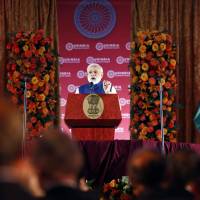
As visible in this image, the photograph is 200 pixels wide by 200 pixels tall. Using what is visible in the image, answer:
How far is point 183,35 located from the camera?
9.29 meters

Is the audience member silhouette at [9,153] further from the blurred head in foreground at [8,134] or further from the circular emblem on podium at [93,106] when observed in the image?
the circular emblem on podium at [93,106]

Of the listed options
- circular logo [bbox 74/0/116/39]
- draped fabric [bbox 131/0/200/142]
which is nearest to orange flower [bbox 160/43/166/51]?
draped fabric [bbox 131/0/200/142]

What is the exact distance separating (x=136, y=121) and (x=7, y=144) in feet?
22.2

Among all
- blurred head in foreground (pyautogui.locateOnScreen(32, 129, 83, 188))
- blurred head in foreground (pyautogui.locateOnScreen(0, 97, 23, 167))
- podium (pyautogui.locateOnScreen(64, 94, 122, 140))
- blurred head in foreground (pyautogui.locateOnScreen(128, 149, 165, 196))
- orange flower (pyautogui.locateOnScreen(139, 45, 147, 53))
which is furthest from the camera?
orange flower (pyautogui.locateOnScreen(139, 45, 147, 53))

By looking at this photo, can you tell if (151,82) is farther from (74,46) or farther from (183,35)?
A: (74,46)

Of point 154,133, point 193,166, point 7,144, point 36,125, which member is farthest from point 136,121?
point 7,144

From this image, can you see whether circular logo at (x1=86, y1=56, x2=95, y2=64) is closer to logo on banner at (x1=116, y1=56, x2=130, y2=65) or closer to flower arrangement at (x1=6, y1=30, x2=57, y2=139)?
logo on banner at (x1=116, y1=56, x2=130, y2=65)

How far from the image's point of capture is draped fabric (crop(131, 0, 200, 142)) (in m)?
9.25

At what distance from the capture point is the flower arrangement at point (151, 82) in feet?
27.2

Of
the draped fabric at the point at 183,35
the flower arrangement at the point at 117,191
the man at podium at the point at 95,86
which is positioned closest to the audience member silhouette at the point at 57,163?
the flower arrangement at the point at 117,191

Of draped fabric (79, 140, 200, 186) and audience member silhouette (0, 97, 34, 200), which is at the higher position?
audience member silhouette (0, 97, 34, 200)

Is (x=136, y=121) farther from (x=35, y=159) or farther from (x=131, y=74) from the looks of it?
(x=35, y=159)

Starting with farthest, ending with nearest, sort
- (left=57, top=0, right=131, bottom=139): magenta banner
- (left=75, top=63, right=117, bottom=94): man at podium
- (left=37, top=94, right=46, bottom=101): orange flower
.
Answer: (left=57, top=0, right=131, bottom=139): magenta banner, (left=37, top=94, right=46, bottom=101): orange flower, (left=75, top=63, right=117, bottom=94): man at podium

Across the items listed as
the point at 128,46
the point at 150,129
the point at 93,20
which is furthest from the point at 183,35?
the point at 150,129
